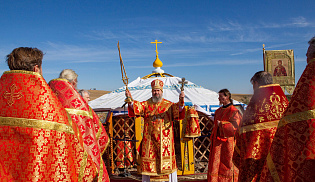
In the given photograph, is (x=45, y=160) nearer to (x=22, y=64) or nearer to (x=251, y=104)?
(x=22, y=64)

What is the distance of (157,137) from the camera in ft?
18.6

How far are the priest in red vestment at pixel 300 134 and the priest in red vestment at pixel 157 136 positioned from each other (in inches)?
137

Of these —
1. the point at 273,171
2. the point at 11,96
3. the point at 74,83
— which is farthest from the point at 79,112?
the point at 273,171

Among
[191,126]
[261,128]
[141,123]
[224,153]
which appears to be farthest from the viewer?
[141,123]

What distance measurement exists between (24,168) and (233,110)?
3.79m

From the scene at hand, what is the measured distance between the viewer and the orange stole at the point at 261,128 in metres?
2.97

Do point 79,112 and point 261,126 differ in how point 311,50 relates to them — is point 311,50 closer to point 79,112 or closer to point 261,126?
point 261,126

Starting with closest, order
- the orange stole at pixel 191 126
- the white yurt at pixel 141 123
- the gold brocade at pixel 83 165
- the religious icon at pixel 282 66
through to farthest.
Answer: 1. the gold brocade at pixel 83 165
2. the religious icon at pixel 282 66
3. the orange stole at pixel 191 126
4. the white yurt at pixel 141 123

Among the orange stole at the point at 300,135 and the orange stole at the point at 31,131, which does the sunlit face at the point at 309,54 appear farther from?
the orange stole at the point at 31,131

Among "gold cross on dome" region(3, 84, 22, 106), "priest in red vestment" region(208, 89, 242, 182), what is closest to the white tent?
"priest in red vestment" region(208, 89, 242, 182)

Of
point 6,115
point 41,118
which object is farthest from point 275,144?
point 6,115

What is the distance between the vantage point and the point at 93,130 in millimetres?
2934

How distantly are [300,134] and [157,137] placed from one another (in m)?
3.86

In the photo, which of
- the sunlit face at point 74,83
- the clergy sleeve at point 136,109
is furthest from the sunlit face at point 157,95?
the sunlit face at point 74,83
